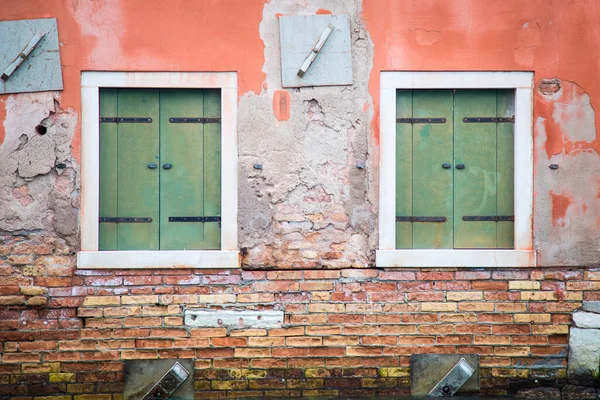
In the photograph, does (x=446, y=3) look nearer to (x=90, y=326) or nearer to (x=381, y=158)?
(x=381, y=158)

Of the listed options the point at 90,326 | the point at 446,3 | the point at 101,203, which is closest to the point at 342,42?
the point at 446,3

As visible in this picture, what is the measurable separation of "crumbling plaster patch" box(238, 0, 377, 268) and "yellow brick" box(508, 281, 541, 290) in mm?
1037

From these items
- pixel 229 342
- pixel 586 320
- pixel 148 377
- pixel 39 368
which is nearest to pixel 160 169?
pixel 229 342

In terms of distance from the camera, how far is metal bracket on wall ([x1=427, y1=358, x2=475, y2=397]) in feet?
16.1

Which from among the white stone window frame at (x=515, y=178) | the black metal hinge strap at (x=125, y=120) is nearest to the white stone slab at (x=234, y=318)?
the white stone window frame at (x=515, y=178)

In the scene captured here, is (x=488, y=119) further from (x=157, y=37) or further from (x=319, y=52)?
(x=157, y=37)

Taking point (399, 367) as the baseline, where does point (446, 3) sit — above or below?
above

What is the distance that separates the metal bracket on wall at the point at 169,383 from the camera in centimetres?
480

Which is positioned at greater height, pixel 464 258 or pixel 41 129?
pixel 41 129

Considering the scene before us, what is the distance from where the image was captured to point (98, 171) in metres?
4.85

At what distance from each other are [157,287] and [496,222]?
8.17 ft

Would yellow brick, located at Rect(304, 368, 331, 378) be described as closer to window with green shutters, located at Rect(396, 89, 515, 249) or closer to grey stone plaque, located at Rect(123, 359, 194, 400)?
grey stone plaque, located at Rect(123, 359, 194, 400)

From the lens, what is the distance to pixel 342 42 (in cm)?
487

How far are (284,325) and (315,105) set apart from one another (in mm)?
1580
